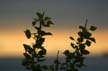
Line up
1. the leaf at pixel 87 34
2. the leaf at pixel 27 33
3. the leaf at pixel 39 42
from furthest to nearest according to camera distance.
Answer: the leaf at pixel 87 34
the leaf at pixel 39 42
the leaf at pixel 27 33

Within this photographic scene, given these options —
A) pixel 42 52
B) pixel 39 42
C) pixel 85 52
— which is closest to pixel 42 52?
pixel 42 52

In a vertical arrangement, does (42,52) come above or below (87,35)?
below

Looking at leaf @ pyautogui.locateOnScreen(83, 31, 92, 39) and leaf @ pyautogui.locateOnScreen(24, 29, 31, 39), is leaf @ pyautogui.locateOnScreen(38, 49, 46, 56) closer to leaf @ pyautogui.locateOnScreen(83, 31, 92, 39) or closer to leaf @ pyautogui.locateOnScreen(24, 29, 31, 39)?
leaf @ pyautogui.locateOnScreen(24, 29, 31, 39)

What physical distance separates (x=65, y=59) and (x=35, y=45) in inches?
19.6

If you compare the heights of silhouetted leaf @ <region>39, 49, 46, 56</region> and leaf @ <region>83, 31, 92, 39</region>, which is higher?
leaf @ <region>83, 31, 92, 39</region>

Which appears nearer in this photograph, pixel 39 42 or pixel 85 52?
pixel 39 42

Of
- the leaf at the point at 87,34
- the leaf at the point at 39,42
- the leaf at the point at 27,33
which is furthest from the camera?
the leaf at the point at 87,34

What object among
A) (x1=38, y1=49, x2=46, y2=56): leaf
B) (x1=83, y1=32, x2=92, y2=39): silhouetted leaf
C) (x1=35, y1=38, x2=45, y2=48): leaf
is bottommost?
(x1=38, y1=49, x2=46, y2=56): leaf

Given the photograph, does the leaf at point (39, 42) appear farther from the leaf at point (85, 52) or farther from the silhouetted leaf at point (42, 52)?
the leaf at point (85, 52)

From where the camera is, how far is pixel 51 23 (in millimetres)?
5227

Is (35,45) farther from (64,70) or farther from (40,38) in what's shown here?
(64,70)

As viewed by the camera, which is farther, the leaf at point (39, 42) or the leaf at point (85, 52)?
the leaf at point (85, 52)

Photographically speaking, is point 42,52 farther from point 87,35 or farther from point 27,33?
point 87,35

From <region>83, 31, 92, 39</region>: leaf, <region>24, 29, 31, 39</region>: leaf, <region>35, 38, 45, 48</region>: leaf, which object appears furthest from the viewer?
<region>83, 31, 92, 39</region>: leaf
